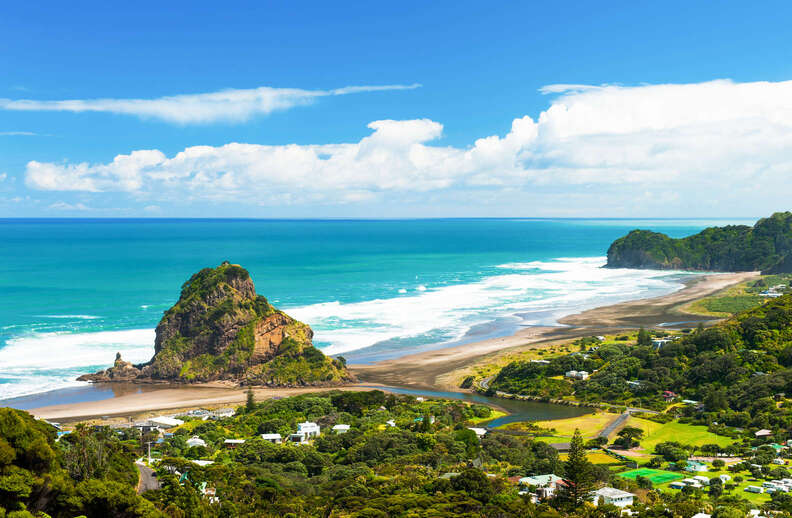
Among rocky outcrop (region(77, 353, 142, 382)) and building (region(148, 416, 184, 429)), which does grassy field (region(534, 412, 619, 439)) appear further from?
rocky outcrop (region(77, 353, 142, 382))

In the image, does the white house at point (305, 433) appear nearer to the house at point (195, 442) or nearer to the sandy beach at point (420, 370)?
the house at point (195, 442)

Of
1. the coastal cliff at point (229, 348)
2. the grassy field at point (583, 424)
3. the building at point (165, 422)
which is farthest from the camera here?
the coastal cliff at point (229, 348)

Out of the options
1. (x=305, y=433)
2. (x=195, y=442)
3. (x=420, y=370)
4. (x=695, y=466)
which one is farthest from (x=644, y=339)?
(x=195, y=442)

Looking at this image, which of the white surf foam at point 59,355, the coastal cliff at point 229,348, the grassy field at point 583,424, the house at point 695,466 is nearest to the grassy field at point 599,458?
the house at point 695,466

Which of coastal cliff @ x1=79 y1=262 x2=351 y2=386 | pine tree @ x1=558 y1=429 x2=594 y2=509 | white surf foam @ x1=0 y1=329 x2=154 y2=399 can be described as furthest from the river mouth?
white surf foam @ x1=0 y1=329 x2=154 y2=399

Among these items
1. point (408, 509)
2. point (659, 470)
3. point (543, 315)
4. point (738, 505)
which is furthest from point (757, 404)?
point (543, 315)
